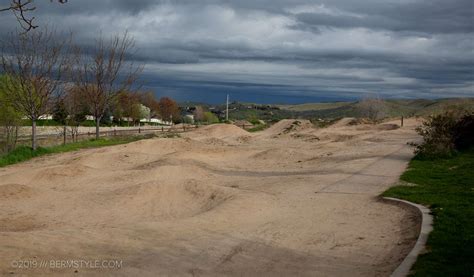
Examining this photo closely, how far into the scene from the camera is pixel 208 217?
11.2m

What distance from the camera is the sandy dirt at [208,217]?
7914 mm

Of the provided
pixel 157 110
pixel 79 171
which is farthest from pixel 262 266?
pixel 157 110

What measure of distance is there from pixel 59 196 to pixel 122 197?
1.87m

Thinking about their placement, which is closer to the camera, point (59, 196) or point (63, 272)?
point (63, 272)

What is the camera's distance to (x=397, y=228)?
977 cm

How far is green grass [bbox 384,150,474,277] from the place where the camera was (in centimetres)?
668

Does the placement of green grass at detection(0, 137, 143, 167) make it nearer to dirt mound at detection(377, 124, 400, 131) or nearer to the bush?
the bush

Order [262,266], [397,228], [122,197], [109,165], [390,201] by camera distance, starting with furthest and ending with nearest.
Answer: [109,165]
[122,197]
[390,201]
[397,228]
[262,266]

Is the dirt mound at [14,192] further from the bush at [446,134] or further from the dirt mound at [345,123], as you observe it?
the dirt mound at [345,123]

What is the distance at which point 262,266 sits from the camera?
7855 millimetres

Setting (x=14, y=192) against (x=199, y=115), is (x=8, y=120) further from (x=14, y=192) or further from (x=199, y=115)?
(x=199, y=115)

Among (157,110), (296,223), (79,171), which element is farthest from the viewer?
(157,110)

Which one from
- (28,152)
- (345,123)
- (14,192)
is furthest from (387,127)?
(14,192)

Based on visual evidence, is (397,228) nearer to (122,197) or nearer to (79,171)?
(122,197)
